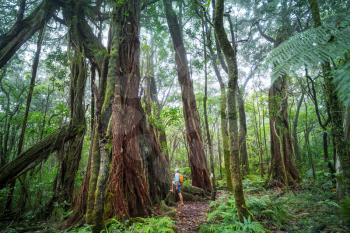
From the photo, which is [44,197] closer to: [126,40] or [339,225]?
[126,40]

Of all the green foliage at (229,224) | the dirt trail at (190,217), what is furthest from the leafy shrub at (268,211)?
the dirt trail at (190,217)

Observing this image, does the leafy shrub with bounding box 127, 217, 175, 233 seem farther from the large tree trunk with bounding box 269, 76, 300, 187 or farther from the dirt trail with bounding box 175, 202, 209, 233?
the large tree trunk with bounding box 269, 76, 300, 187

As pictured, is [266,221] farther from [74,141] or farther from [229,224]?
[74,141]

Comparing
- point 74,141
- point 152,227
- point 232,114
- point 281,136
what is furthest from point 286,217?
point 74,141

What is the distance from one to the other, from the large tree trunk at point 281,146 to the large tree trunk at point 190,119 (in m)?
2.69

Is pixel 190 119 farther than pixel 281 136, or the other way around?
pixel 190 119

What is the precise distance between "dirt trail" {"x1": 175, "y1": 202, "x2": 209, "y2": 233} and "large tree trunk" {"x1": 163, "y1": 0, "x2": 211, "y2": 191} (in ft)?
4.63

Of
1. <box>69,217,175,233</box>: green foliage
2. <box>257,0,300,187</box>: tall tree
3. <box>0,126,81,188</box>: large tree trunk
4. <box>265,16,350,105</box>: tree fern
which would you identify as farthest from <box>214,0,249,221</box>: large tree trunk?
<box>257,0,300,187</box>: tall tree

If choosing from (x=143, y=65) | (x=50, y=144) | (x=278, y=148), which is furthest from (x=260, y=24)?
(x=50, y=144)

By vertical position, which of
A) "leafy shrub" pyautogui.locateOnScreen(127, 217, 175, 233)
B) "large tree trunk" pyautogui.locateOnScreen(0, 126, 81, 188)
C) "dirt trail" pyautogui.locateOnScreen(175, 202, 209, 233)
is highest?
"large tree trunk" pyautogui.locateOnScreen(0, 126, 81, 188)

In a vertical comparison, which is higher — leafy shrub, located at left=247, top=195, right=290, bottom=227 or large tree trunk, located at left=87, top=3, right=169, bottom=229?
large tree trunk, located at left=87, top=3, right=169, bottom=229

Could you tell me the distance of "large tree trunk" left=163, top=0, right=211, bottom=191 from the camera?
912 centimetres

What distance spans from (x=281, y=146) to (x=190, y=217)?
460cm

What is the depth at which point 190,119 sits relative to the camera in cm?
934
